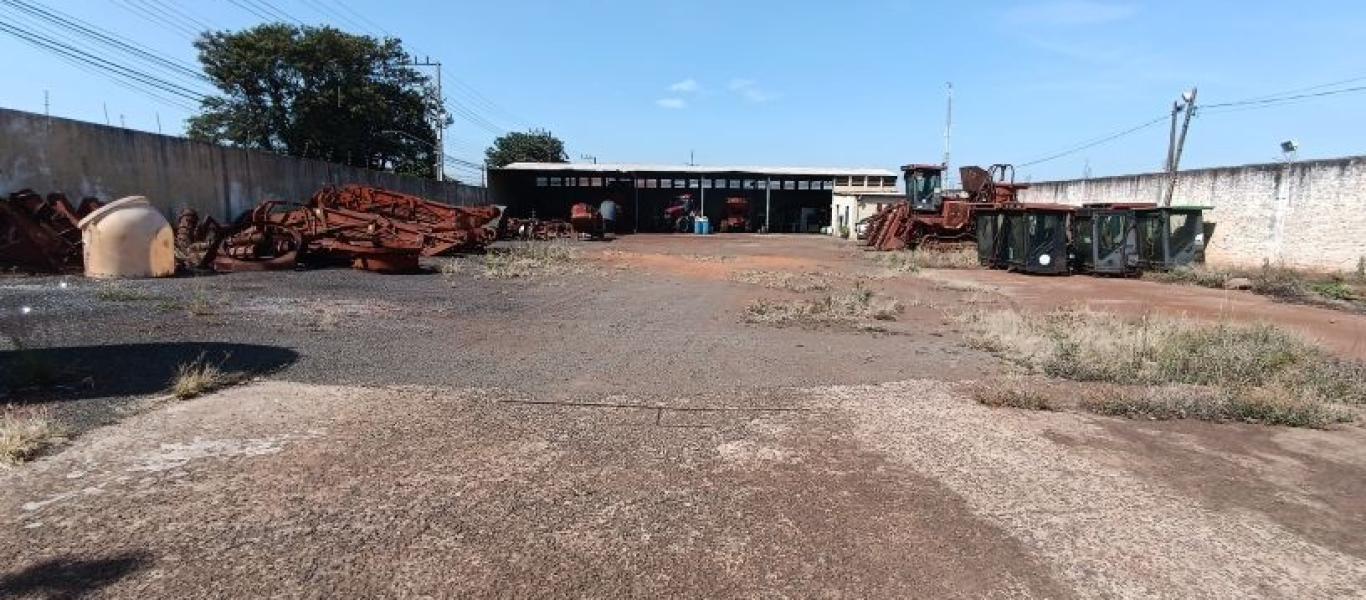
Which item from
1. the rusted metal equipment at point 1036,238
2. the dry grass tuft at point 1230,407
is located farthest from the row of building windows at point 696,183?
the dry grass tuft at point 1230,407

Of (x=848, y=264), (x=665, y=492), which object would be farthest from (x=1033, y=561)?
(x=848, y=264)

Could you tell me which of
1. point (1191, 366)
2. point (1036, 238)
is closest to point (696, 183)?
point (1036, 238)

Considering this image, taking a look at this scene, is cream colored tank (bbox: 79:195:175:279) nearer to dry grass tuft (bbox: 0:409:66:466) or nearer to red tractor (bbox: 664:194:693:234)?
dry grass tuft (bbox: 0:409:66:466)

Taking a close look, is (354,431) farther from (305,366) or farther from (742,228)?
(742,228)

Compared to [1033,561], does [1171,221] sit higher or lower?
higher

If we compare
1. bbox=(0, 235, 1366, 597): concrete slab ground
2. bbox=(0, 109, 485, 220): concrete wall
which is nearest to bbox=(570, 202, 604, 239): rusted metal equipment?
bbox=(0, 109, 485, 220): concrete wall

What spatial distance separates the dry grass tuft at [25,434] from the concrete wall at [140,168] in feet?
39.3

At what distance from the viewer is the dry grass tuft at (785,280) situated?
1772 centimetres

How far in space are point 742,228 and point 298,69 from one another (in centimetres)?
3073

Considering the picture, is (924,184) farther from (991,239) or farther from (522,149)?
(522,149)

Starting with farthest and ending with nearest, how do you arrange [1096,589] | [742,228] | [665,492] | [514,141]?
[514,141] → [742,228] → [665,492] → [1096,589]

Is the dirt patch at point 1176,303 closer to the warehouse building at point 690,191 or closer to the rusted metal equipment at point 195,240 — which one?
the rusted metal equipment at point 195,240

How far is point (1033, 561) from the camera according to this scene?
378 cm

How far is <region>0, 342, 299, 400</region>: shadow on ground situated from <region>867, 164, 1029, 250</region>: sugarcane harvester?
26625 mm
